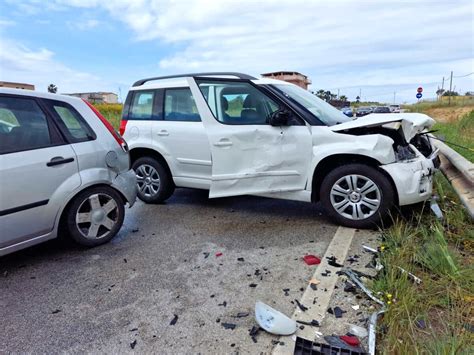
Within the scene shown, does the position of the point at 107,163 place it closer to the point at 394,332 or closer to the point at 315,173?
the point at 315,173

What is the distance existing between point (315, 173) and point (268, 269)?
144 cm

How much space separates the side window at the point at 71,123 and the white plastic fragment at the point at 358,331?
9.78 feet

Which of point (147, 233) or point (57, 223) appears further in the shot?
point (147, 233)

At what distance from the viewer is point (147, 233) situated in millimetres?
→ 4250

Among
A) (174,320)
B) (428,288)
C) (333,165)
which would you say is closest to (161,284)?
(174,320)

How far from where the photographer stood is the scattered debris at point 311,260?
333cm

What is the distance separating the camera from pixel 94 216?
3.71 m

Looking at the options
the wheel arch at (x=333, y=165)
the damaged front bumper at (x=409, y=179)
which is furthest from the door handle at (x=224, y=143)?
the damaged front bumper at (x=409, y=179)

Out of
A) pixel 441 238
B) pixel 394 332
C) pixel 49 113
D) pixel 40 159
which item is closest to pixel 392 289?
pixel 394 332

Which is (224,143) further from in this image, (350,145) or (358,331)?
(358,331)

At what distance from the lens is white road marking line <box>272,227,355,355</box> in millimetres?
2287

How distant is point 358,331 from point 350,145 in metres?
2.15

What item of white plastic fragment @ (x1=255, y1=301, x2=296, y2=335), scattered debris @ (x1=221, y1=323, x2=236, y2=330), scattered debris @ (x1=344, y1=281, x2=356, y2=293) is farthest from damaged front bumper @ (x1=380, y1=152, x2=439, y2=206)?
scattered debris @ (x1=221, y1=323, x2=236, y2=330)

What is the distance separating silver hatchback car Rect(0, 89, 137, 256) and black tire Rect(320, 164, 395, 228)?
2.31 meters
